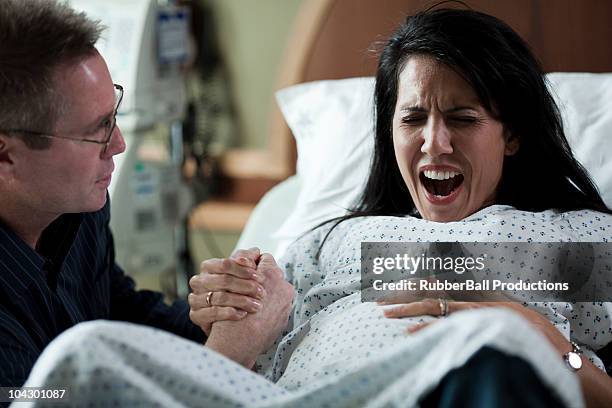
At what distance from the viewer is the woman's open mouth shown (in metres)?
1.66

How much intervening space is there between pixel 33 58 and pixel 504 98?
0.83 meters

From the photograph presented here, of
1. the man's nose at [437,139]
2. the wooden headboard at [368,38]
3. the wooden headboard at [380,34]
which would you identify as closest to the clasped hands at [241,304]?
the man's nose at [437,139]

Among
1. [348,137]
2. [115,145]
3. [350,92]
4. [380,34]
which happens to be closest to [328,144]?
[348,137]

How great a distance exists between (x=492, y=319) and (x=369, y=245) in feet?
2.21

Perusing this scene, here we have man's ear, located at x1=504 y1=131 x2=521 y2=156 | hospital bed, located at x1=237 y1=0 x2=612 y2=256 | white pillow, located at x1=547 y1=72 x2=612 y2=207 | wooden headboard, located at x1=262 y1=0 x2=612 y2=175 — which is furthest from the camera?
wooden headboard, located at x1=262 y1=0 x2=612 y2=175

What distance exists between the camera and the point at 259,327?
5.16ft

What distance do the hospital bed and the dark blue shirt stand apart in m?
0.38

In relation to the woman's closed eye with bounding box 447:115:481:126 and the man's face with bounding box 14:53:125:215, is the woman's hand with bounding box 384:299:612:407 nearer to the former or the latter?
the woman's closed eye with bounding box 447:115:481:126

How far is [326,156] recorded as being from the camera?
2246 millimetres

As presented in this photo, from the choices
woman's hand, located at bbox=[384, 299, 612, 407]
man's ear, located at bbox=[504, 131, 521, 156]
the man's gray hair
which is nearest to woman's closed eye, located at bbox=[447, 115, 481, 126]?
man's ear, located at bbox=[504, 131, 521, 156]

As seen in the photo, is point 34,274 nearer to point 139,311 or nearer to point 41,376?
point 139,311

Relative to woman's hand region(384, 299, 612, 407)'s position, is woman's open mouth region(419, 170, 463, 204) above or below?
above

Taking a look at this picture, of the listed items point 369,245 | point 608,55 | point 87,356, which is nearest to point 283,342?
point 369,245

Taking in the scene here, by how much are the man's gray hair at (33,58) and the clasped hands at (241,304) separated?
386 millimetres
